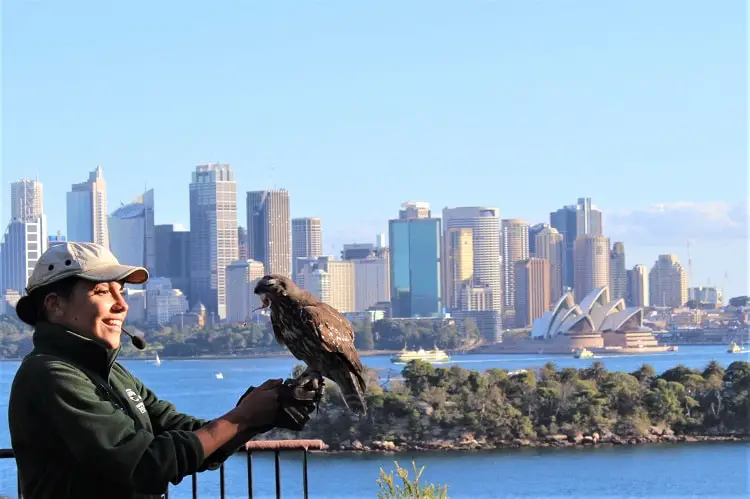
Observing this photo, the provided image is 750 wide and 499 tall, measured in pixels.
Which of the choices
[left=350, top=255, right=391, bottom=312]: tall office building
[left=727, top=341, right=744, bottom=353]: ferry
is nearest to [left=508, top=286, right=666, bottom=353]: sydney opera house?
[left=727, top=341, right=744, bottom=353]: ferry

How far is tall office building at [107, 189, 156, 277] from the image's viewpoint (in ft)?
295

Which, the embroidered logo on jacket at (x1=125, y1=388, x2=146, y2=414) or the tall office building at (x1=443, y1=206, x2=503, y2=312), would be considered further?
the tall office building at (x1=443, y1=206, x2=503, y2=312)

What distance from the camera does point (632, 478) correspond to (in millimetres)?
29109

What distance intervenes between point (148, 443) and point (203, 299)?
84.2m

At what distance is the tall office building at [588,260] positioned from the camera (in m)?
84.0

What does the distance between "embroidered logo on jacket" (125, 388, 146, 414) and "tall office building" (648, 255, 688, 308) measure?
84.7 meters

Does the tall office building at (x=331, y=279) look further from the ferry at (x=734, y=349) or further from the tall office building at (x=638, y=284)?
the ferry at (x=734, y=349)

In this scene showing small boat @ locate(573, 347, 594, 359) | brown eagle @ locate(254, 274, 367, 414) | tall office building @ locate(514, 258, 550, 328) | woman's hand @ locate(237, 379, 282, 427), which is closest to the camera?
woman's hand @ locate(237, 379, 282, 427)

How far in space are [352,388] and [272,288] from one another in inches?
9.8

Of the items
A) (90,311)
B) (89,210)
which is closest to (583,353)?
(89,210)

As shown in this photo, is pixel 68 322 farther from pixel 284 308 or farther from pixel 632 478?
pixel 632 478

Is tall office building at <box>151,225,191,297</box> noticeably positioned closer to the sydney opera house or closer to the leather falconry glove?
the sydney opera house

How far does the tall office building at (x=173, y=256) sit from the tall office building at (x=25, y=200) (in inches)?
353

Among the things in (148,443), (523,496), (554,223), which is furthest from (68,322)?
(554,223)
